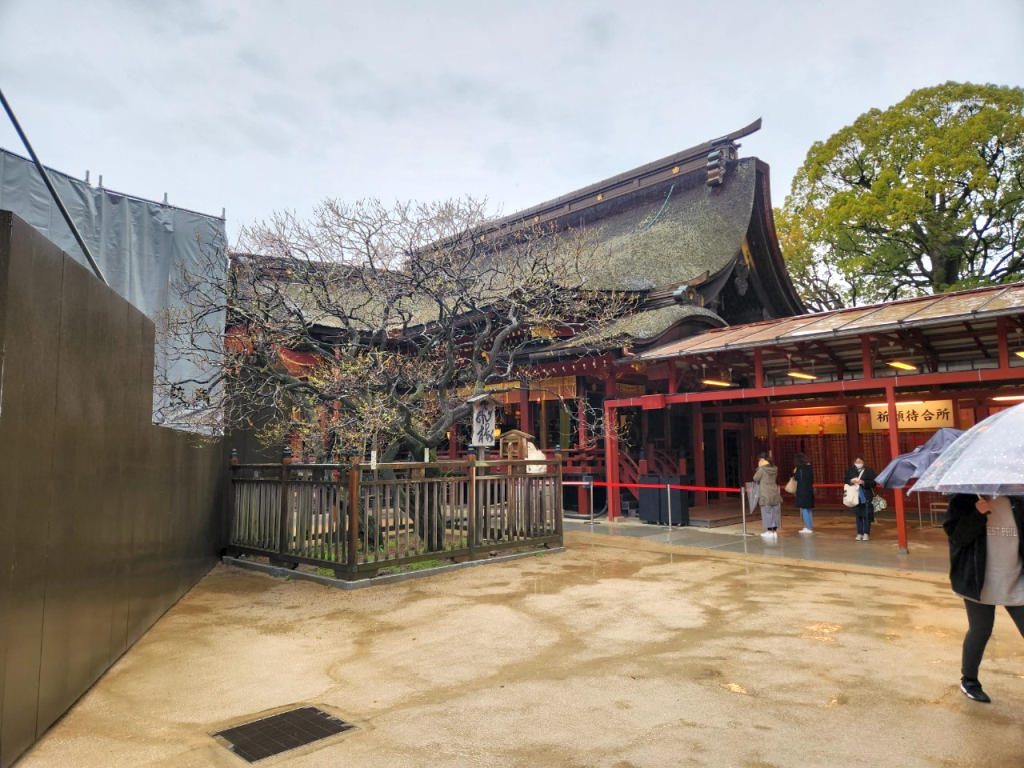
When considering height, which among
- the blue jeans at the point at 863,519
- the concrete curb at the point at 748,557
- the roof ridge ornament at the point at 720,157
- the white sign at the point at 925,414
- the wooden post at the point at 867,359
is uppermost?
the roof ridge ornament at the point at 720,157

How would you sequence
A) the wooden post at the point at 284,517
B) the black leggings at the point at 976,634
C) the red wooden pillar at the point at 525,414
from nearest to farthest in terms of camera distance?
1. the black leggings at the point at 976,634
2. the wooden post at the point at 284,517
3. the red wooden pillar at the point at 525,414

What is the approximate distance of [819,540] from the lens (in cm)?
1084

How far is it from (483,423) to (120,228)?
985 centimetres

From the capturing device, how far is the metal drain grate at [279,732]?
11.3 feet

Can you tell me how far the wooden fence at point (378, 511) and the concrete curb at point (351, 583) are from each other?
119 mm

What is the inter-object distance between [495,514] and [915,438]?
11036mm

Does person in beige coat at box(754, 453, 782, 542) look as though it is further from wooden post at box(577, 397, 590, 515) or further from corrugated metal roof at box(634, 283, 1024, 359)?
wooden post at box(577, 397, 590, 515)

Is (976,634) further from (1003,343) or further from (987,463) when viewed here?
(1003,343)

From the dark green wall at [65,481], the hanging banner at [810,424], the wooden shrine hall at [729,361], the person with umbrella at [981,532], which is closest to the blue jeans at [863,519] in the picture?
the wooden shrine hall at [729,361]

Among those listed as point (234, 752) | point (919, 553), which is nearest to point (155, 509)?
point (234, 752)

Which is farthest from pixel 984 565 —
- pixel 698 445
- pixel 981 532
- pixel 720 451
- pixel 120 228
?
pixel 120 228

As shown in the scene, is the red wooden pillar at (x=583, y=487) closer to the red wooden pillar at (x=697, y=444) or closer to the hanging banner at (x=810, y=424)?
the red wooden pillar at (x=697, y=444)

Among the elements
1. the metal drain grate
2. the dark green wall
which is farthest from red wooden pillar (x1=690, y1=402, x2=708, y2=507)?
the metal drain grate

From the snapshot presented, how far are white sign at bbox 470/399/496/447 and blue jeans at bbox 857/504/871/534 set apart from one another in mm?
6404
